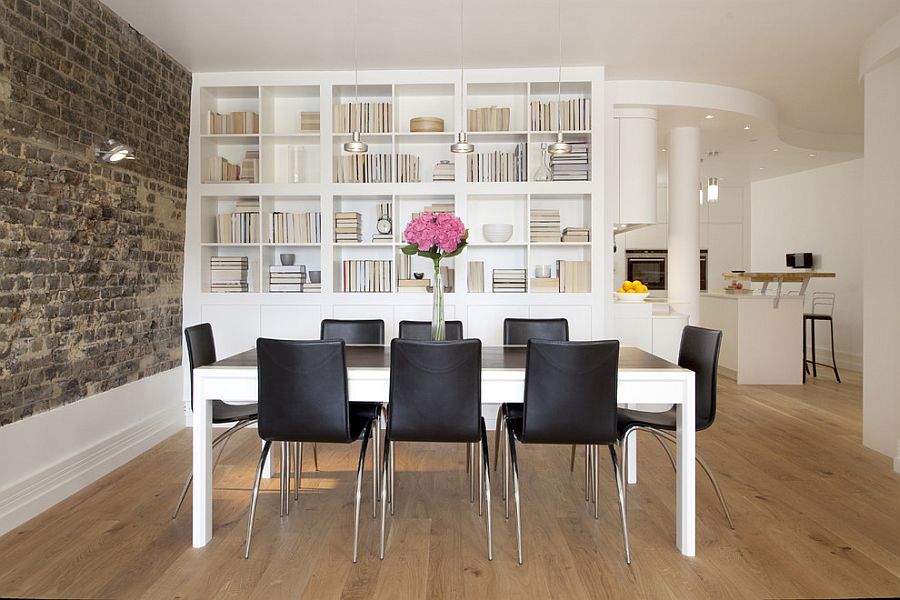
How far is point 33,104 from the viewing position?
3.17m

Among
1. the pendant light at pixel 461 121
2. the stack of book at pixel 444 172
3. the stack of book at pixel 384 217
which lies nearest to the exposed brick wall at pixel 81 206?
the stack of book at pixel 384 217

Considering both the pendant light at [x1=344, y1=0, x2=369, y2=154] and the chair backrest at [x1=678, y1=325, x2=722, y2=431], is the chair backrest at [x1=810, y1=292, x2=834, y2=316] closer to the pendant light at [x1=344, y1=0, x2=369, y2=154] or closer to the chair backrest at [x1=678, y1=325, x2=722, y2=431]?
the chair backrest at [x1=678, y1=325, x2=722, y2=431]

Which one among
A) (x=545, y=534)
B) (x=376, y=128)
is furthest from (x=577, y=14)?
(x=545, y=534)

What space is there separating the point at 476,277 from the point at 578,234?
918mm

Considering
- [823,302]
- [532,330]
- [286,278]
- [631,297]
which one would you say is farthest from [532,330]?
[823,302]

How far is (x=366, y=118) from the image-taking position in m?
5.05

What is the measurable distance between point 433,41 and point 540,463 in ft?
10.1

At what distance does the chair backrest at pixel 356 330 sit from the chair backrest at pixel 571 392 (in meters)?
1.68

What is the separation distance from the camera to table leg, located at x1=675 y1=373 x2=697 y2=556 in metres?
2.66

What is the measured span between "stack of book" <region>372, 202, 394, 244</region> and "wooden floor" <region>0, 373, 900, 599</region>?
181 cm

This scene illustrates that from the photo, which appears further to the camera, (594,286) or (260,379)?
(594,286)

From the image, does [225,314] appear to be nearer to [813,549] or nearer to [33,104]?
[33,104]

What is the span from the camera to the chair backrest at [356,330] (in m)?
4.13

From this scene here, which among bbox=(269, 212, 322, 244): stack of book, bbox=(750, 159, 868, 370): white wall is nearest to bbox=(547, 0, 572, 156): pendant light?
bbox=(269, 212, 322, 244): stack of book
